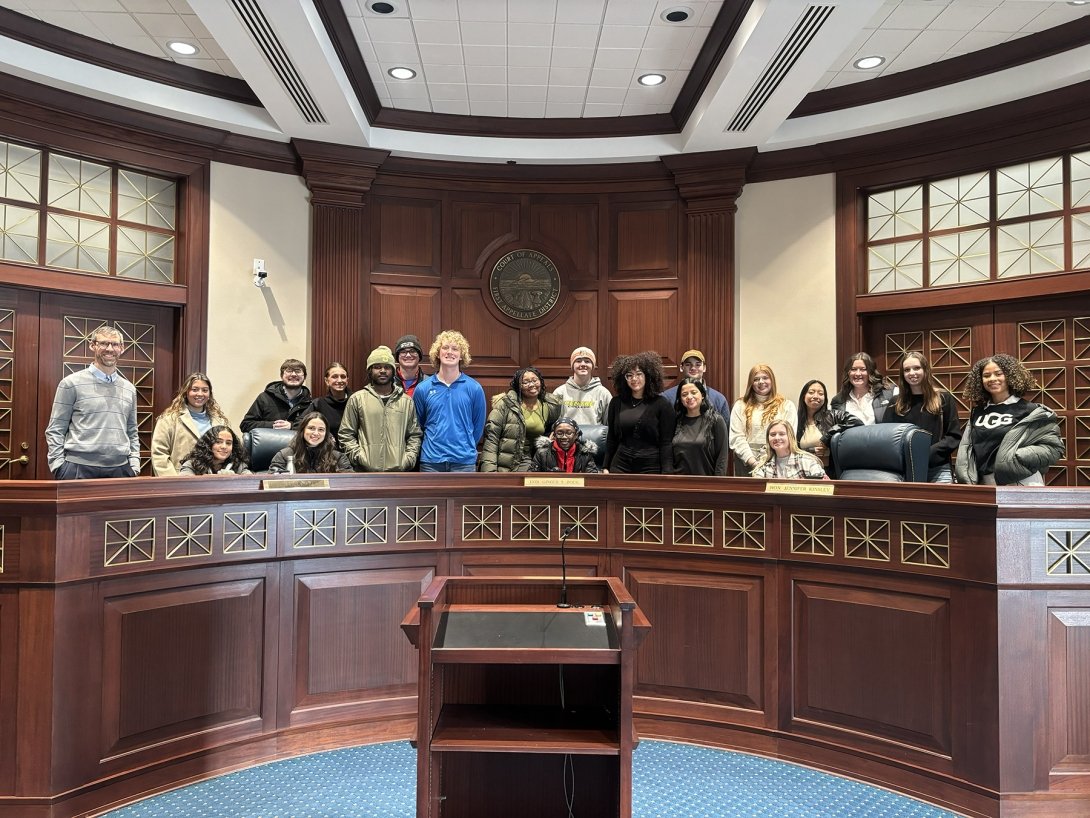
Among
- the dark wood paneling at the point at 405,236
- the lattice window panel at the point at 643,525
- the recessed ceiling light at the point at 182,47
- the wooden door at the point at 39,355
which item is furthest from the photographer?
the dark wood paneling at the point at 405,236

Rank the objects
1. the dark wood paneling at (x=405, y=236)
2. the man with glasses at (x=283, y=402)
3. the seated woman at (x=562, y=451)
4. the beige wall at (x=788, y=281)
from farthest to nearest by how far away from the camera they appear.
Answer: the dark wood paneling at (x=405, y=236), the beige wall at (x=788, y=281), the man with glasses at (x=283, y=402), the seated woman at (x=562, y=451)

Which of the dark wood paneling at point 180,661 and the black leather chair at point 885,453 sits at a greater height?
the black leather chair at point 885,453

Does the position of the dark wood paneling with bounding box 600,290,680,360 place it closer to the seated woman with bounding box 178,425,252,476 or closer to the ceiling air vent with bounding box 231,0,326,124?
the ceiling air vent with bounding box 231,0,326,124

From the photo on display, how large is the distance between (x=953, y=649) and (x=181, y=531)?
2.97 meters

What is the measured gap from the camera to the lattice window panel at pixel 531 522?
139 inches

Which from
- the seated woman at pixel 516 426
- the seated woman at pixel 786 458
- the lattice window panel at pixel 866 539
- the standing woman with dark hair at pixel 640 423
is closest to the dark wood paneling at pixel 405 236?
the seated woman at pixel 516 426

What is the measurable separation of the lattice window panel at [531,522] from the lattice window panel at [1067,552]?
200cm

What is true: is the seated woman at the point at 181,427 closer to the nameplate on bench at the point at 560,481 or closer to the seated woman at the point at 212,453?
the seated woman at the point at 212,453

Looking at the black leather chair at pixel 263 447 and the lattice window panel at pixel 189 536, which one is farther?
the black leather chair at pixel 263 447

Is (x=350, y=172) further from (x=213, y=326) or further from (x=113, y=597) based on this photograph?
(x=113, y=597)

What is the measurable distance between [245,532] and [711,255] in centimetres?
402

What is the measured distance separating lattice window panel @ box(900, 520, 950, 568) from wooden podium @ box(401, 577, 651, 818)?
1.39 metres

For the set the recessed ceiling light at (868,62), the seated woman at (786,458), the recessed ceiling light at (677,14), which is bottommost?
the seated woman at (786,458)

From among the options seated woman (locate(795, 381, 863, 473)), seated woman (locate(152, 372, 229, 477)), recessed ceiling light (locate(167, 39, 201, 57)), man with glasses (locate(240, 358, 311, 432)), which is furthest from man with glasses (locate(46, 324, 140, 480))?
seated woman (locate(795, 381, 863, 473))
